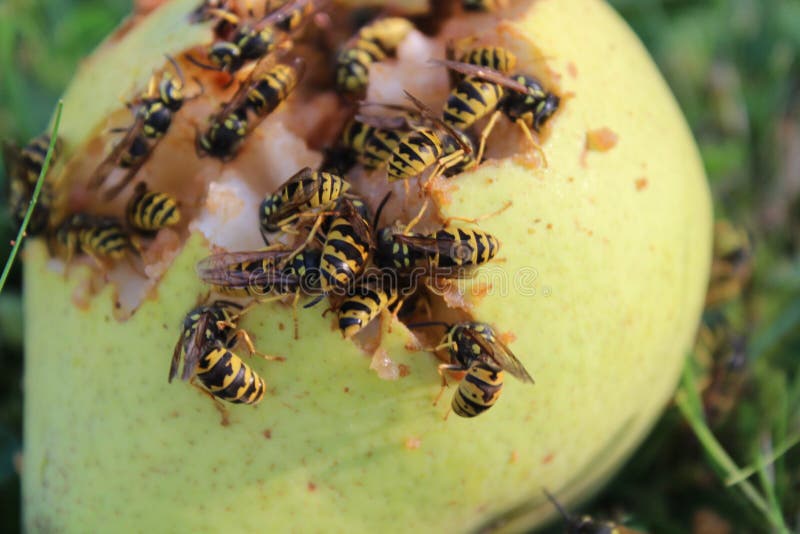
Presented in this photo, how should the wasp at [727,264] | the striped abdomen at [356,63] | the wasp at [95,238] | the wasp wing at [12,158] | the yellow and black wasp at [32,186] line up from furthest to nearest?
the wasp at [727,264], the wasp wing at [12,158], the yellow and black wasp at [32,186], the striped abdomen at [356,63], the wasp at [95,238]

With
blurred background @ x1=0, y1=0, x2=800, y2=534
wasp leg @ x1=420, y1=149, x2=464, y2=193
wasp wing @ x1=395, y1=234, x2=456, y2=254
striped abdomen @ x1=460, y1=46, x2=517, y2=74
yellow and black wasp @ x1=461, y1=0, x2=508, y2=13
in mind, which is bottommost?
blurred background @ x1=0, y1=0, x2=800, y2=534

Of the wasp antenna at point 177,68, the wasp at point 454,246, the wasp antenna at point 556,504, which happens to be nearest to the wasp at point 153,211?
the wasp antenna at point 177,68

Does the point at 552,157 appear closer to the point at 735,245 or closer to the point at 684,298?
the point at 684,298

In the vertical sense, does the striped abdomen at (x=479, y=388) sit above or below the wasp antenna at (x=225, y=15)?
below

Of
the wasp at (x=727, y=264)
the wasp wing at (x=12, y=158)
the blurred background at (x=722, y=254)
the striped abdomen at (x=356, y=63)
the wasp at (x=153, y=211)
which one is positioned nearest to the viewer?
the wasp at (x=153, y=211)

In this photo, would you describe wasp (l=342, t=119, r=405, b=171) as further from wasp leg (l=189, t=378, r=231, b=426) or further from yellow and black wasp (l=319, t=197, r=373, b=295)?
wasp leg (l=189, t=378, r=231, b=426)

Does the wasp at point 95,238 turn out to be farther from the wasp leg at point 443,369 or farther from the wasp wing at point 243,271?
the wasp leg at point 443,369

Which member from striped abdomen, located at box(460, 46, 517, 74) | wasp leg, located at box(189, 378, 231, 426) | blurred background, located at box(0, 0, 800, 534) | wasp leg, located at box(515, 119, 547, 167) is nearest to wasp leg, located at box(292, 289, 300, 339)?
wasp leg, located at box(189, 378, 231, 426)
